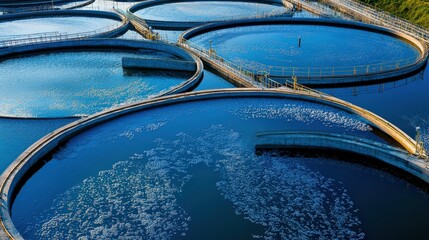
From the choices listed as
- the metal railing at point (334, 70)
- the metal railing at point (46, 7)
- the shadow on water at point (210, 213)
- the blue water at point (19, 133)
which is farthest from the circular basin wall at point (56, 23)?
the shadow on water at point (210, 213)

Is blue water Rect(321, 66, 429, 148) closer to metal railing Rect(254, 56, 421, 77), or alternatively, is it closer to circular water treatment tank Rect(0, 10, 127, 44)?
metal railing Rect(254, 56, 421, 77)

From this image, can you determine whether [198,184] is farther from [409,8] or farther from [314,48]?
[409,8]

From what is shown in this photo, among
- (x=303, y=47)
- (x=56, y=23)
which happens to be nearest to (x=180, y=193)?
(x=303, y=47)

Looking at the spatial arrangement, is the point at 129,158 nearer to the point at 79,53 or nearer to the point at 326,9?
the point at 79,53

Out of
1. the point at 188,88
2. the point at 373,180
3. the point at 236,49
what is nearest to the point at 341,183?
the point at 373,180

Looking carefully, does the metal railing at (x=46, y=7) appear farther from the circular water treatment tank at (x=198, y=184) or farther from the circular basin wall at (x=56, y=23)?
the circular water treatment tank at (x=198, y=184)

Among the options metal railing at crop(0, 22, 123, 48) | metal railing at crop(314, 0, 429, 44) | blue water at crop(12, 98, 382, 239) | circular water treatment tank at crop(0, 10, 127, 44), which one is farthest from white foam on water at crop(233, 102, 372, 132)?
circular water treatment tank at crop(0, 10, 127, 44)
